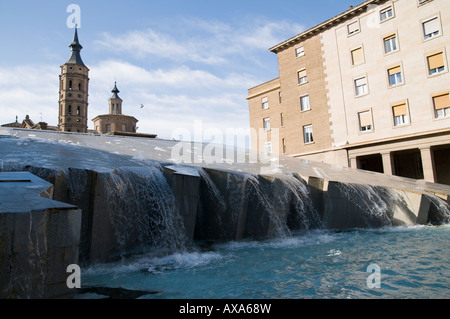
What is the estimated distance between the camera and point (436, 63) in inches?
723

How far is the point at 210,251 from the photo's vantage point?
6219 millimetres

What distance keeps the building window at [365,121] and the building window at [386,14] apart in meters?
6.38

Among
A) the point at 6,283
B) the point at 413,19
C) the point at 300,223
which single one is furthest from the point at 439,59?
the point at 6,283

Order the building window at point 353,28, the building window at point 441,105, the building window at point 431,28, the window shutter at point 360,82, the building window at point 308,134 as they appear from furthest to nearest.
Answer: the building window at point 308,134
the building window at point 353,28
the window shutter at point 360,82
the building window at point 431,28
the building window at point 441,105

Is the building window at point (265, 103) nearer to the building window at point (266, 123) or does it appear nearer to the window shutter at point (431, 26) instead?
the building window at point (266, 123)

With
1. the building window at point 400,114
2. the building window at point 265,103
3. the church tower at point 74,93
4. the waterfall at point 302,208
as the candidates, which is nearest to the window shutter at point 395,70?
the building window at point 400,114

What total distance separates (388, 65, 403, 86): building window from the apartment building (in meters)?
0.06

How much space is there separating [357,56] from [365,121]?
487cm

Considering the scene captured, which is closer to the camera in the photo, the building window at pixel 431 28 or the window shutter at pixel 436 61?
the window shutter at pixel 436 61

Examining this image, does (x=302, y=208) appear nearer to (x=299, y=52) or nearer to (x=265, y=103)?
(x=299, y=52)

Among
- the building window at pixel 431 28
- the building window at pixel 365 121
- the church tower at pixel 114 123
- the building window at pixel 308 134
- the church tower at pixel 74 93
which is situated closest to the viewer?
the building window at pixel 431 28

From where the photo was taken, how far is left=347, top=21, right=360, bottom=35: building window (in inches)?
878

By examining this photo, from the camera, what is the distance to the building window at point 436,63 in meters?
18.1

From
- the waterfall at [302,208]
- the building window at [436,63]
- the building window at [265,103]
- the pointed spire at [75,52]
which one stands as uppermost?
the pointed spire at [75,52]
